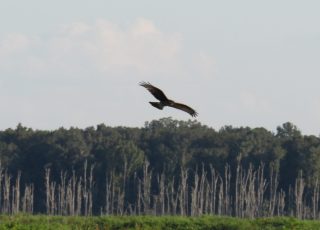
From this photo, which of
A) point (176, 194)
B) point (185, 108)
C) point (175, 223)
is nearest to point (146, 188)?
point (176, 194)

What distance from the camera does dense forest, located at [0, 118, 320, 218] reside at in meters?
83.1

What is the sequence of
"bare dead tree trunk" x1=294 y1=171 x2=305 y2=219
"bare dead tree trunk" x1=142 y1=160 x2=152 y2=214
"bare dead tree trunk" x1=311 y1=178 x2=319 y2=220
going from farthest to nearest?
"bare dead tree trunk" x1=142 y1=160 x2=152 y2=214 → "bare dead tree trunk" x1=311 y1=178 x2=319 y2=220 → "bare dead tree trunk" x1=294 y1=171 x2=305 y2=219

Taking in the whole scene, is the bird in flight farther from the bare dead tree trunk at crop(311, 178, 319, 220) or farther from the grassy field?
the bare dead tree trunk at crop(311, 178, 319, 220)

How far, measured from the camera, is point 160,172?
8819cm

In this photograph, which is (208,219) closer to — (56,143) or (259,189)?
(259,189)

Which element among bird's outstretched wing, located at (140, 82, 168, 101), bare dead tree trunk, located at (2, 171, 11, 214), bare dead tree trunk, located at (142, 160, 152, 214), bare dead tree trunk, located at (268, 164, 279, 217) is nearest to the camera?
bird's outstretched wing, located at (140, 82, 168, 101)

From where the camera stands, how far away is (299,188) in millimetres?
81125

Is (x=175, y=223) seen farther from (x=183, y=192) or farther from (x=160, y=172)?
(x=160, y=172)

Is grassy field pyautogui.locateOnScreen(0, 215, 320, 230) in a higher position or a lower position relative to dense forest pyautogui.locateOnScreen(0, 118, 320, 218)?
lower

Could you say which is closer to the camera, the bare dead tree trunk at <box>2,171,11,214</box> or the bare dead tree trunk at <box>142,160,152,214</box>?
the bare dead tree trunk at <box>142,160,152,214</box>

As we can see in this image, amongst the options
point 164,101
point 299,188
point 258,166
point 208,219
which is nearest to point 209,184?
A: point 258,166

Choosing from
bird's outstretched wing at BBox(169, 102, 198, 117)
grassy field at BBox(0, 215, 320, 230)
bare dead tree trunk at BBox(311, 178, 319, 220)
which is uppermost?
bare dead tree trunk at BBox(311, 178, 319, 220)

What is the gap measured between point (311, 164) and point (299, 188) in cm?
206

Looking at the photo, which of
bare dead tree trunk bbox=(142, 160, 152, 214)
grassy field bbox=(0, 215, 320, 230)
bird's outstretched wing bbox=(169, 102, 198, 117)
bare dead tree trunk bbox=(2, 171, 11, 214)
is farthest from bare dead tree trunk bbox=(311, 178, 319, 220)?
bird's outstretched wing bbox=(169, 102, 198, 117)
